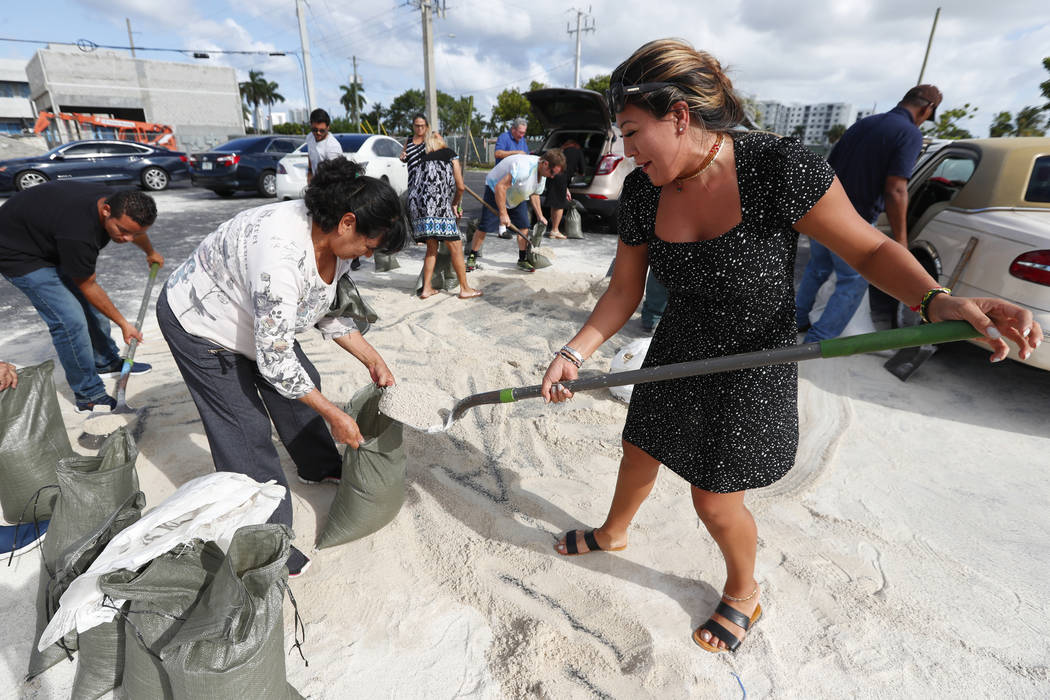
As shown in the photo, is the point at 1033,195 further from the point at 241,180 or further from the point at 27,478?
the point at 241,180

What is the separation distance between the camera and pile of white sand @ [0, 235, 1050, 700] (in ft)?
5.69

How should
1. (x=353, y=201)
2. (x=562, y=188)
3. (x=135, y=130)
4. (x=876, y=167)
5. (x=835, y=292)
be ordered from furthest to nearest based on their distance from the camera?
(x=135, y=130)
(x=562, y=188)
(x=835, y=292)
(x=876, y=167)
(x=353, y=201)

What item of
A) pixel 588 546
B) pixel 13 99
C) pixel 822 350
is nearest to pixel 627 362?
pixel 588 546

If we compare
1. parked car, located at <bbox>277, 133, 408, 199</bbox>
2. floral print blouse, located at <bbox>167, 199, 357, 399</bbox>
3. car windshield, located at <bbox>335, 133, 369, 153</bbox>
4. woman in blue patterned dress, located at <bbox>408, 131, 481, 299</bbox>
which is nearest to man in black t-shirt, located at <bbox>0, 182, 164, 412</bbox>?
floral print blouse, located at <bbox>167, 199, 357, 399</bbox>

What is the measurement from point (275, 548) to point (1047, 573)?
2827mm

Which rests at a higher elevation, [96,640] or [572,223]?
[572,223]

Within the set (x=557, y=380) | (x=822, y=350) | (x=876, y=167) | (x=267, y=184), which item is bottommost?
(x=557, y=380)

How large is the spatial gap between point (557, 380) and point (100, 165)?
13.6m

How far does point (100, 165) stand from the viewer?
11273mm

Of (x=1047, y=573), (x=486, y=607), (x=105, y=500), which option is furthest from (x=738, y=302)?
(x=105, y=500)

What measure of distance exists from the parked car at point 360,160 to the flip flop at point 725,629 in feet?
29.1

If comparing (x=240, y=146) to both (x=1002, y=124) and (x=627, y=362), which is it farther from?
(x=1002, y=124)

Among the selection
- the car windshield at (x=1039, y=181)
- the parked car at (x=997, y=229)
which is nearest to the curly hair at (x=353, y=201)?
the parked car at (x=997, y=229)

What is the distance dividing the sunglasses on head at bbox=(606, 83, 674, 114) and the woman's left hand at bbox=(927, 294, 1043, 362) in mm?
806
